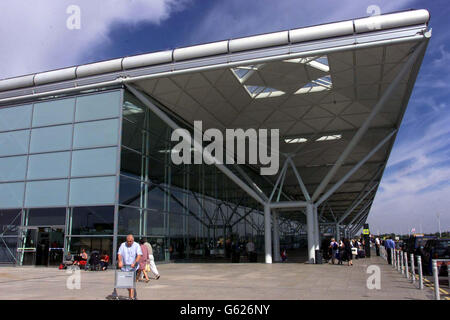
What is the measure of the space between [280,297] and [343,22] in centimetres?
A: 1238

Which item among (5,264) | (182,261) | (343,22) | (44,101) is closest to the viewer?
(343,22)

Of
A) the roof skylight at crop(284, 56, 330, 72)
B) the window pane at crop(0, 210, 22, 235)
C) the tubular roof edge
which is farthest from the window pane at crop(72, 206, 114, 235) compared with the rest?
the roof skylight at crop(284, 56, 330, 72)

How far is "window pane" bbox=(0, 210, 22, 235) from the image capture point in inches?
821

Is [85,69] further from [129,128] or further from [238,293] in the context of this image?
[238,293]

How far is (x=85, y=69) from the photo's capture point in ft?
68.2

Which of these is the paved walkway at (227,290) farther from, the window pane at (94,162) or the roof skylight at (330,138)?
the roof skylight at (330,138)

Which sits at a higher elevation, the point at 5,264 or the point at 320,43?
the point at 320,43

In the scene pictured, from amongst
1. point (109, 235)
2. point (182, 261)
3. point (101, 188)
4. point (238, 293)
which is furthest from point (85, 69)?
point (238, 293)

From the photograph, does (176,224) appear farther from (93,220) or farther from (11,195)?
(11,195)

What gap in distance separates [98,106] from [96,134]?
1.56m

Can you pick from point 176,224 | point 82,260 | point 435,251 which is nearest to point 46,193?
point 82,260

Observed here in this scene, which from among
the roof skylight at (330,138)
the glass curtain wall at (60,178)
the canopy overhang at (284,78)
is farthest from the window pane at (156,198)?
the roof skylight at (330,138)

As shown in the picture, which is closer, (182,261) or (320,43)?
(320,43)
